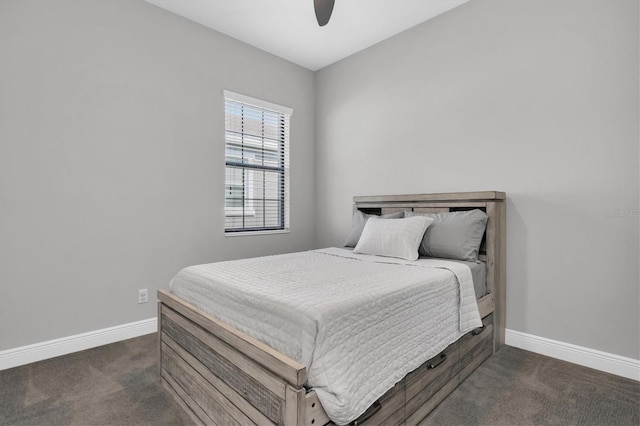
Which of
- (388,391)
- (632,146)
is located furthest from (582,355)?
(388,391)

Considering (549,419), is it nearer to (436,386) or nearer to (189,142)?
(436,386)

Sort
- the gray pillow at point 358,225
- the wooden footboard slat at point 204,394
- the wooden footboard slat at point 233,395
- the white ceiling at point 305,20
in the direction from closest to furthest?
the wooden footboard slat at point 233,395 → the wooden footboard slat at point 204,394 → the white ceiling at point 305,20 → the gray pillow at point 358,225

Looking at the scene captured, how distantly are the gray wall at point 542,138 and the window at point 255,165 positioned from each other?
1240 mm

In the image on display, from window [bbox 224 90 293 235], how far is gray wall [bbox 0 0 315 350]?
14cm

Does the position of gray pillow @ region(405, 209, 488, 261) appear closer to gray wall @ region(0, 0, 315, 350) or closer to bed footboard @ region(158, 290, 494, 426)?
bed footboard @ region(158, 290, 494, 426)

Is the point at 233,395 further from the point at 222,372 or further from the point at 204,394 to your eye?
Answer: the point at 204,394

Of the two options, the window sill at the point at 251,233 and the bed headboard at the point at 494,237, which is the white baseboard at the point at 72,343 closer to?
the window sill at the point at 251,233

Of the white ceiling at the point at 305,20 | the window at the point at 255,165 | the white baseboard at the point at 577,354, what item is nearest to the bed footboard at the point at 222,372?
the window at the point at 255,165

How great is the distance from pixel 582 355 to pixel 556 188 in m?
1.12

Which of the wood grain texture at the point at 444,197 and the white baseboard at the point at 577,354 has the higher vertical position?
the wood grain texture at the point at 444,197

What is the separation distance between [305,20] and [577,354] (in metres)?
3.34

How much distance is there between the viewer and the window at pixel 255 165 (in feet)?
11.1

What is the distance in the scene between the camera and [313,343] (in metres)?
1.16

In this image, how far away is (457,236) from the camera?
2.42 m
